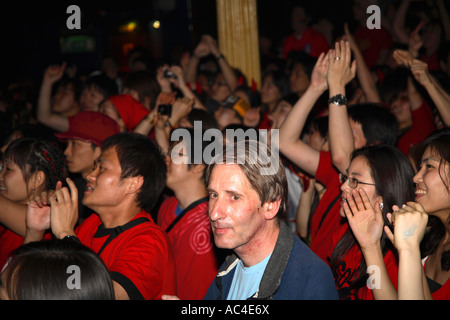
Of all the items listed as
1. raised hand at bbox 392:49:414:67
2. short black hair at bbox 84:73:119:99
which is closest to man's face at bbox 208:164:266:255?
raised hand at bbox 392:49:414:67

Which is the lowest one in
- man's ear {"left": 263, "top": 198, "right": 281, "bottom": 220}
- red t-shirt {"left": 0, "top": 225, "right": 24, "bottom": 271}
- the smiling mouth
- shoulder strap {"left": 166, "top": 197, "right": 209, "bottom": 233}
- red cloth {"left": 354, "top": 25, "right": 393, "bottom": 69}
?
red t-shirt {"left": 0, "top": 225, "right": 24, "bottom": 271}

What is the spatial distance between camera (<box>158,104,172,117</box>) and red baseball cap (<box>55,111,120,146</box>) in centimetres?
48

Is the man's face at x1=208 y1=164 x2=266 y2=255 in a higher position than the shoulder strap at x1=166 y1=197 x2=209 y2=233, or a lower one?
higher

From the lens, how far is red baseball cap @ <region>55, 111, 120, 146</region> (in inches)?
142

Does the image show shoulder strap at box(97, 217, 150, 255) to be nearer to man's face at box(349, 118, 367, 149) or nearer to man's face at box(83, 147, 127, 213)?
man's face at box(83, 147, 127, 213)

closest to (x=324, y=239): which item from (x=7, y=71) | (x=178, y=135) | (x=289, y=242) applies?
(x=289, y=242)

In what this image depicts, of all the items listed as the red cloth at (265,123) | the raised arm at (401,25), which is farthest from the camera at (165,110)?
the raised arm at (401,25)

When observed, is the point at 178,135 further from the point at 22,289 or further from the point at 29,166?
the point at 22,289

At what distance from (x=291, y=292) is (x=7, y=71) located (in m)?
Result: 12.0

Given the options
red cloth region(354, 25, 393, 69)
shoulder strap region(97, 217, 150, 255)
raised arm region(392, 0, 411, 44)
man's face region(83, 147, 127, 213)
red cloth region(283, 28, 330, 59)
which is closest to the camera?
shoulder strap region(97, 217, 150, 255)

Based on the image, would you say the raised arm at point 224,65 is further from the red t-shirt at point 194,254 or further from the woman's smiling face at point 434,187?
the woman's smiling face at point 434,187

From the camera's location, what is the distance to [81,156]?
359 cm

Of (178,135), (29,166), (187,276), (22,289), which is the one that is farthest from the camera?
(178,135)

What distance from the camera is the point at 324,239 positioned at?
9.10 feet
